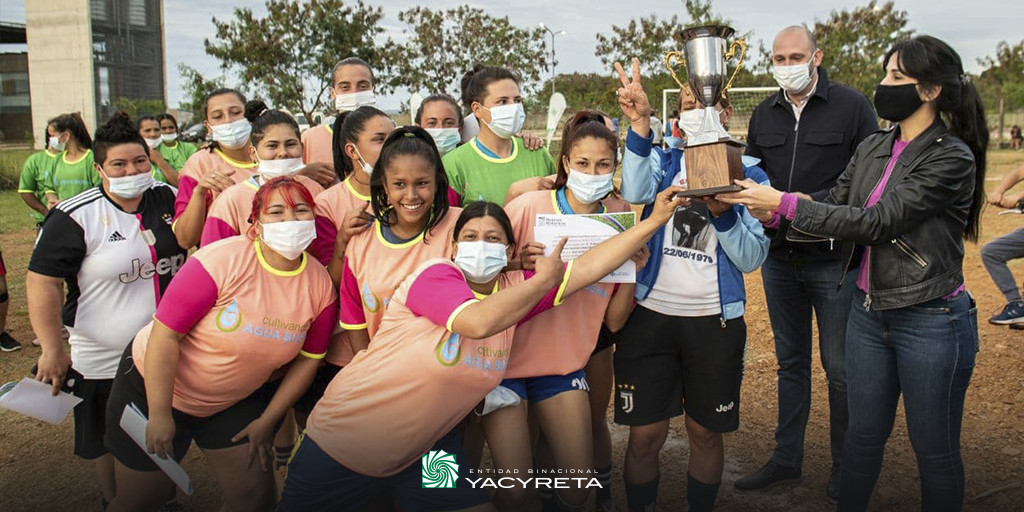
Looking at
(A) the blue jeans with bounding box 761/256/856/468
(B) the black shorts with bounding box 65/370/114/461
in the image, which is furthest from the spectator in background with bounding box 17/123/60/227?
(A) the blue jeans with bounding box 761/256/856/468

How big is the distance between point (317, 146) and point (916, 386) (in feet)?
11.9

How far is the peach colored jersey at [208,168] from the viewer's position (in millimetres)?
4180

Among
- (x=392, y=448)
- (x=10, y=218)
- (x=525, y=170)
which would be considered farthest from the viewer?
(x=10, y=218)

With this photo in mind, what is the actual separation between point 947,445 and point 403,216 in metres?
2.49

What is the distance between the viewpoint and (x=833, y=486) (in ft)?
13.3

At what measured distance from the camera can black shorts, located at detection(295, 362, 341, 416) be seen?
3.64 metres

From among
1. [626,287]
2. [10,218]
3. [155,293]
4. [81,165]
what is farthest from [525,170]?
[10,218]

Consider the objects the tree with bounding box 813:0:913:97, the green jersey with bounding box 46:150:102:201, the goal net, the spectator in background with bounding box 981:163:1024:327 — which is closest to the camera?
the spectator in background with bounding box 981:163:1024:327

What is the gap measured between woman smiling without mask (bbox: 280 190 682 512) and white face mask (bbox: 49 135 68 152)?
6339 millimetres

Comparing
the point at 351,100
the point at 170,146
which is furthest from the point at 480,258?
the point at 170,146

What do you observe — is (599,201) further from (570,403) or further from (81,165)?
(81,165)

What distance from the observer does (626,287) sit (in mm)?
3354

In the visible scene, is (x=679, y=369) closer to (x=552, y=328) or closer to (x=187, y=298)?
(x=552, y=328)

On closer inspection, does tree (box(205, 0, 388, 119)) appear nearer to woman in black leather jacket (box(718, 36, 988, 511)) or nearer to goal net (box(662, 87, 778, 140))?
goal net (box(662, 87, 778, 140))
